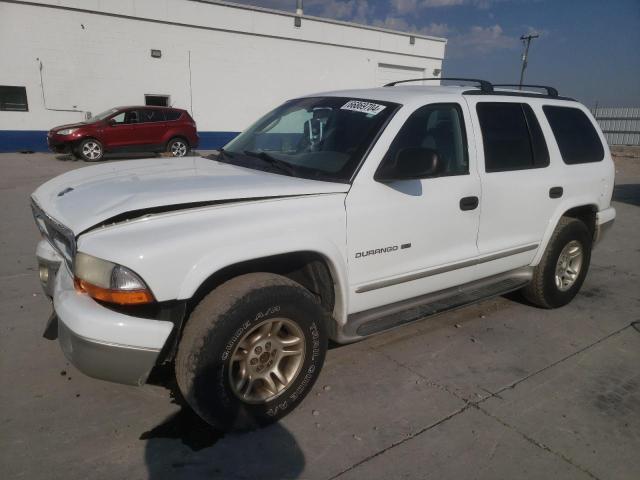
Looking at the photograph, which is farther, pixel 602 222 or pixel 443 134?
pixel 602 222

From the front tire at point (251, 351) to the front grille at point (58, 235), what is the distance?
0.68 meters

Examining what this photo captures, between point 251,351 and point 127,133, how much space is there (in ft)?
45.3

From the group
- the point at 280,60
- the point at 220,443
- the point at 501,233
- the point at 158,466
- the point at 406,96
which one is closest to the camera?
the point at 158,466

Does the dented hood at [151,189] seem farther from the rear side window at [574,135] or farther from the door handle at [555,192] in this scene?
the rear side window at [574,135]

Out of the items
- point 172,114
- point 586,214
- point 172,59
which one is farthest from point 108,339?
Answer: point 172,59

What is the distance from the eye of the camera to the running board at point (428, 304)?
3.02m

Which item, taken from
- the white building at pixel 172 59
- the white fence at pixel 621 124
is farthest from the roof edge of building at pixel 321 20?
the white fence at pixel 621 124

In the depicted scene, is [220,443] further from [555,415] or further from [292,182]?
[555,415]

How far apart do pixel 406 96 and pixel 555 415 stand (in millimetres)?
2191

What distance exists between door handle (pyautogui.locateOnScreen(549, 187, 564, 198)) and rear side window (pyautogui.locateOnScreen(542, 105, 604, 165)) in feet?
0.93

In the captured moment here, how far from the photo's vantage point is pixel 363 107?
326cm

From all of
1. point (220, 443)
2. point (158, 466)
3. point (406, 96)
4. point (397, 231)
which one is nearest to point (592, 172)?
point (406, 96)

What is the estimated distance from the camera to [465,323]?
13.5 ft

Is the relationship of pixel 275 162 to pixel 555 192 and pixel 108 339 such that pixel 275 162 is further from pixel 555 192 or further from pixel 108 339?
pixel 555 192
